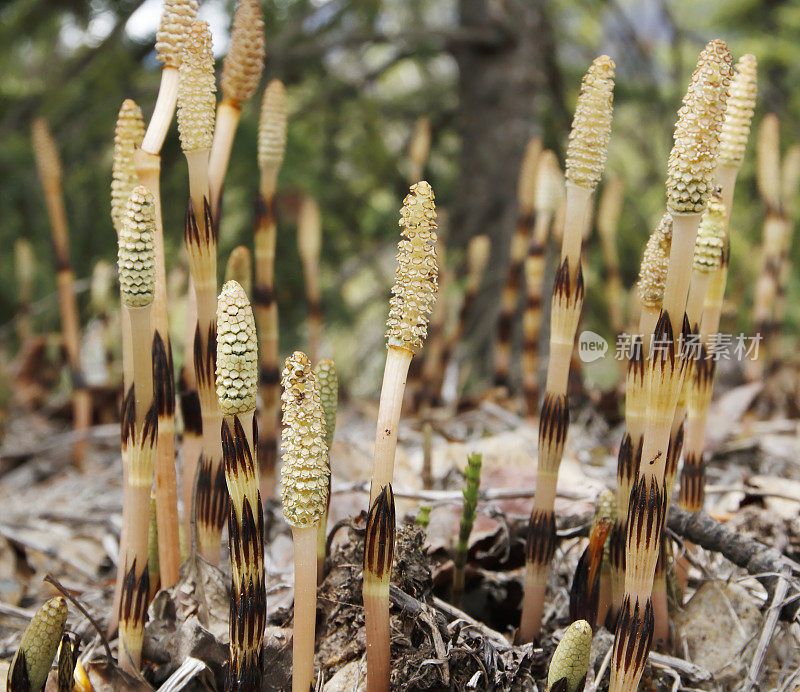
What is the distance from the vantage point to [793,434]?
7.46 ft

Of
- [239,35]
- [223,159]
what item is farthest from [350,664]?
[239,35]

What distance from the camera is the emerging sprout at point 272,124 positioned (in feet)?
4.40

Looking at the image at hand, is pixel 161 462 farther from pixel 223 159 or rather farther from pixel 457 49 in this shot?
pixel 457 49

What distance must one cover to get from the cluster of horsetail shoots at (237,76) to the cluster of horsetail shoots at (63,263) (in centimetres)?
96

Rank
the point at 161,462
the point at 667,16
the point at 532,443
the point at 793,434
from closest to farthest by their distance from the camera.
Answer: the point at 161,462 → the point at 532,443 → the point at 793,434 → the point at 667,16

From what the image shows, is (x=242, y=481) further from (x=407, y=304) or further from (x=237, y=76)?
(x=237, y=76)

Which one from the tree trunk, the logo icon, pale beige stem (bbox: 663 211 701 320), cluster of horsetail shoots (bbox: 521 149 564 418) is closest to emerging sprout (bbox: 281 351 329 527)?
pale beige stem (bbox: 663 211 701 320)

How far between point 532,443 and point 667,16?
8.16ft

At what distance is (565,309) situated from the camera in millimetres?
1061

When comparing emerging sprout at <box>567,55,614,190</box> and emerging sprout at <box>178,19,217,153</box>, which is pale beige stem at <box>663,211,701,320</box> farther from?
emerging sprout at <box>178,19,217,153</box>

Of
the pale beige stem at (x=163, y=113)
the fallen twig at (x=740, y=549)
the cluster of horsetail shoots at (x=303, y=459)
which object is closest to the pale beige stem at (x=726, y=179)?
the fallen twig at (x=740, y=549)

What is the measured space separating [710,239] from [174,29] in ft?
2.60

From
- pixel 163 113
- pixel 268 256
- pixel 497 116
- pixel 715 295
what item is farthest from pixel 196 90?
pixel 497 116

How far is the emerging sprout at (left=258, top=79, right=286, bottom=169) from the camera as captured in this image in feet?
4.40
